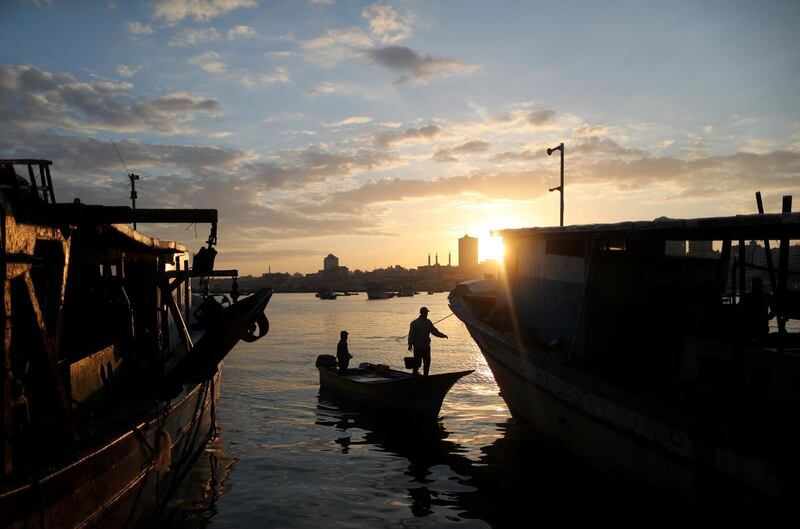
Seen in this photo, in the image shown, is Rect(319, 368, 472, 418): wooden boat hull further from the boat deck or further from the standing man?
the standing man

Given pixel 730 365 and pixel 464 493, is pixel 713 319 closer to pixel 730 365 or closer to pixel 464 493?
pixel 730 365

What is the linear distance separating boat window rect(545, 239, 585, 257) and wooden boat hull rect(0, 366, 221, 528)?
7.77 meters

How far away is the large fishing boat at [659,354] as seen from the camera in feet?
23.4

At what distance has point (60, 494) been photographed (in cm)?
550

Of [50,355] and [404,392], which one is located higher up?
[50,355]

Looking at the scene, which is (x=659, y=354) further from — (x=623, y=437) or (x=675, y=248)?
(x=675, y=248)

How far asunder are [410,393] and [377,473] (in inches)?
138

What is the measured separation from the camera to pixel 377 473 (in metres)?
12.1

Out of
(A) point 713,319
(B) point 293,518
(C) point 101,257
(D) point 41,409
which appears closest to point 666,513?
(A) point 713,319

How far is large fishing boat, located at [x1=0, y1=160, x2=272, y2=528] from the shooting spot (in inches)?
213

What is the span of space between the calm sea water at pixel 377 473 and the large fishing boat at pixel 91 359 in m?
1.29

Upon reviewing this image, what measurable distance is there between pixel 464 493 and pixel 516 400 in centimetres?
308

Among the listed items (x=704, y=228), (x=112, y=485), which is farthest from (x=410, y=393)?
(x=112, y=485)

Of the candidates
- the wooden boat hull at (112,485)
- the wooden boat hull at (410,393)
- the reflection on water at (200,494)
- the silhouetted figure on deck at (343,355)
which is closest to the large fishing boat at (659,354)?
the wooden boat hull at (410,393)
